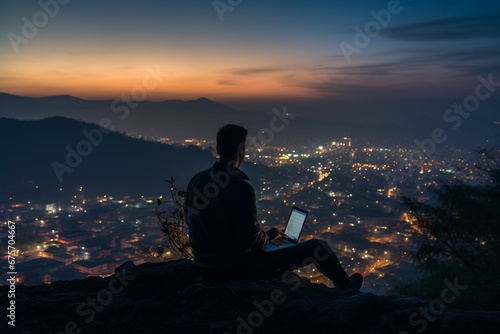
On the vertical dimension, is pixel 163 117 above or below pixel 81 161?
above

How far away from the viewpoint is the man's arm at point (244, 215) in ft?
10.2

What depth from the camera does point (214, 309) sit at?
319 centimetres

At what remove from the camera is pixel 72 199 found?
3834cm

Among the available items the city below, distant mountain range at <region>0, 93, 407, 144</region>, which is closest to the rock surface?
the city below

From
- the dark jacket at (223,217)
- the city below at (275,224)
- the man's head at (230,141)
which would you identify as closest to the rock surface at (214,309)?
the dark jacket at (223,217)

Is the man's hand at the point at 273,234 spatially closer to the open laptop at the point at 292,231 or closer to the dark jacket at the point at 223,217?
the open laptop at the point at 292,231

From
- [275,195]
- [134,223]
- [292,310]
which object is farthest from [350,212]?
[292,310]

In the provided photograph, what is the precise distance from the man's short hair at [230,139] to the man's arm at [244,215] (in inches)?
15.2

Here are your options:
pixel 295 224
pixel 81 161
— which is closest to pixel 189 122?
pixel 81 161

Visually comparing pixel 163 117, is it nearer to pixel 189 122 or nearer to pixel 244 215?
pixel 189 122

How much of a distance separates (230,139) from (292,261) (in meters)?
1.51

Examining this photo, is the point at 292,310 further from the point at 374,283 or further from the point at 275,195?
the point at 275,195

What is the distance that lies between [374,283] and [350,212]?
15.0 metres

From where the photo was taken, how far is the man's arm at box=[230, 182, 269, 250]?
3098 mm
